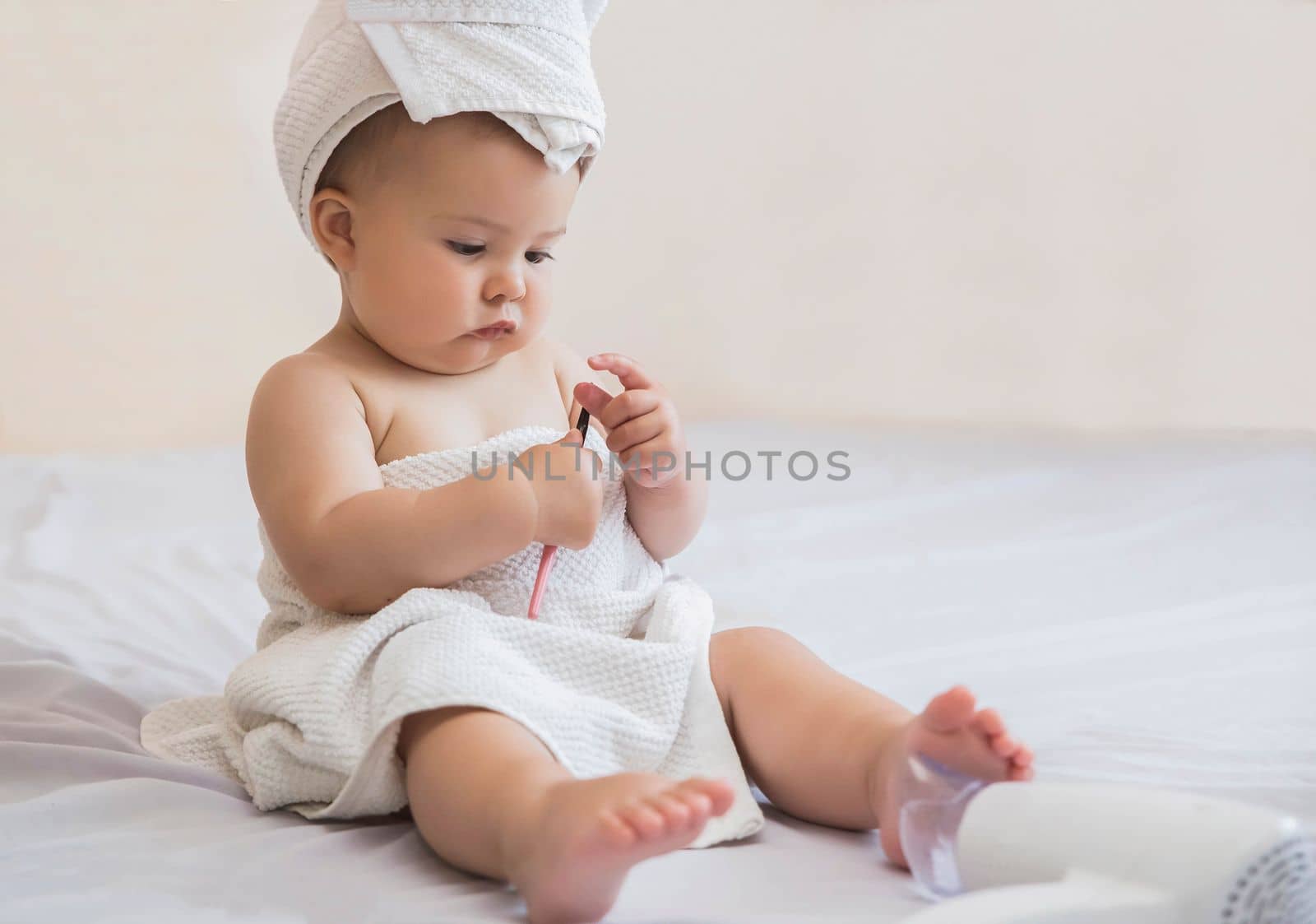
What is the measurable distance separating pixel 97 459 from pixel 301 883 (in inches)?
60.5

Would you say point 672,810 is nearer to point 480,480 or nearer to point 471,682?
point 471,682

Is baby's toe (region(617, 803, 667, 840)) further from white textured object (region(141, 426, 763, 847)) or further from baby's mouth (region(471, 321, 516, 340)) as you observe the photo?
baby's mouth (region(471, 321, 516, 340))

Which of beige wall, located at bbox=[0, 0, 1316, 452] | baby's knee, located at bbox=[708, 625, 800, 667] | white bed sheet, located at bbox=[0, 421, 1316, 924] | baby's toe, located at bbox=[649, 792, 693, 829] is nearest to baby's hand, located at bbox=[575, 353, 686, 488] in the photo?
baby's knee, located at bbox=[708, 625, 800, 667]

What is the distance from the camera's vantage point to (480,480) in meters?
0.91

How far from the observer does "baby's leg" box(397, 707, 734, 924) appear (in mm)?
657

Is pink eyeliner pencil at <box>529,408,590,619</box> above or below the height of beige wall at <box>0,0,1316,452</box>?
below

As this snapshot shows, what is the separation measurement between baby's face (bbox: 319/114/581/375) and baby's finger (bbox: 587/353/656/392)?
0.22 feet

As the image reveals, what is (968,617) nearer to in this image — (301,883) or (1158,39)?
(301,883)

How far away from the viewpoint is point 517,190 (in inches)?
38.7

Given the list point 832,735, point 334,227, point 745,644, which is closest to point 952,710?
point 832,735

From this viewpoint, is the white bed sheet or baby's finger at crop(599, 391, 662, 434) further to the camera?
baby's finger at crop(599, 391, 662, 434)

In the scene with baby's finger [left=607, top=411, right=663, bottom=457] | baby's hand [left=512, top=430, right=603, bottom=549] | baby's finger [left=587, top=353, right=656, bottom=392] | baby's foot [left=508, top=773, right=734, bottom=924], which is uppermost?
baby's finger [left=587, top=353, right=656, bottom=392]

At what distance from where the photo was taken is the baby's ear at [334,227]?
1040 millimetres

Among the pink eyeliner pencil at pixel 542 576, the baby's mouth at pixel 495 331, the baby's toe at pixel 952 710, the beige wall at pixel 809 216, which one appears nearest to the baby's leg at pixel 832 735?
the baby's toe at pixel 952 710
